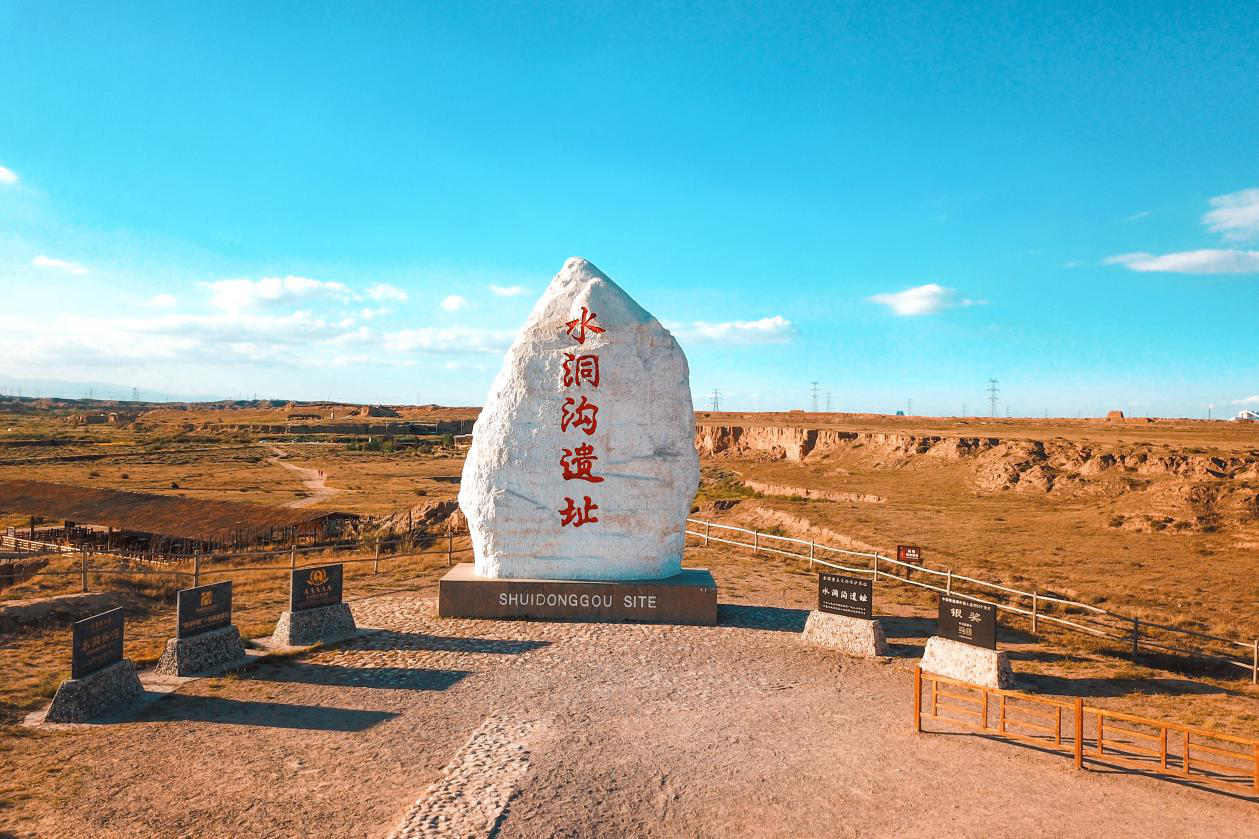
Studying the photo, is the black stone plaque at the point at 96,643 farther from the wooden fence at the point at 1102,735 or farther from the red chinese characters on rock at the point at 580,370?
the wooden fence at the point at 1102,735

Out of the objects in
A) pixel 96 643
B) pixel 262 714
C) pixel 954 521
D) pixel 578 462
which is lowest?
pixel 262 714

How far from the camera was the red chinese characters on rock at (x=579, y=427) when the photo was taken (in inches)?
623

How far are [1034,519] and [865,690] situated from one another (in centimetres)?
2490

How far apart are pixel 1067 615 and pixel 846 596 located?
7238 millimetres

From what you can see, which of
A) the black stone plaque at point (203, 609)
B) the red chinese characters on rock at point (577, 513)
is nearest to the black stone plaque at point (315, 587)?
the black stone plaque at point (203, 609)

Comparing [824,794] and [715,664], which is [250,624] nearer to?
[715,664]

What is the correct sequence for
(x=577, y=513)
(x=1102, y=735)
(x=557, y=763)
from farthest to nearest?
(x=577, y=513) → (x=1102, y=735) → (x=557, y=763)

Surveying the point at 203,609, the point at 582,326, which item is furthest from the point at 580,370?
the point at 203,609

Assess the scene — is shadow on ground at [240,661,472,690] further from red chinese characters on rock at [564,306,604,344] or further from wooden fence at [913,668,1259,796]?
wooden fence at [913,668,1259,796]

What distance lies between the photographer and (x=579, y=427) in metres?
15.9

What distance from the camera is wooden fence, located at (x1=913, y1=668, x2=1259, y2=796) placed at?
29.6ft

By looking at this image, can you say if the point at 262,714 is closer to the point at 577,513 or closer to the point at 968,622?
the point at 577,513

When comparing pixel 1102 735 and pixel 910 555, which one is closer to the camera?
pixel 1102 735

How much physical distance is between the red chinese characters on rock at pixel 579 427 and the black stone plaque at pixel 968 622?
6895 millimetres
